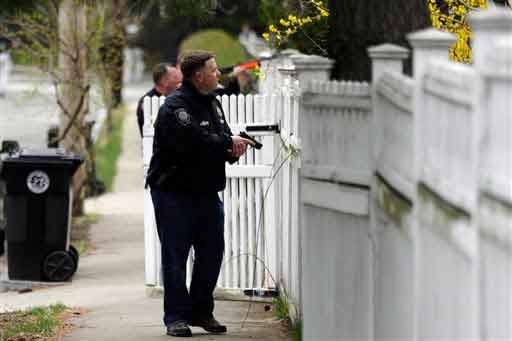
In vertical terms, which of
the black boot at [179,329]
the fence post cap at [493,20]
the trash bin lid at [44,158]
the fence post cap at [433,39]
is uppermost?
the fence post cap at [493,20]

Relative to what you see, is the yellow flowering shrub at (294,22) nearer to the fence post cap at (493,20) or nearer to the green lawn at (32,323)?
the green lawn at (32,323)

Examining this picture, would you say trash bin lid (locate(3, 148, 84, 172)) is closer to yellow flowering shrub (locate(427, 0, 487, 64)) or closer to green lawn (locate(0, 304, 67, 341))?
green lawn (locate(0, 304, 67, 341))

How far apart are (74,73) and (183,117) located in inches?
332

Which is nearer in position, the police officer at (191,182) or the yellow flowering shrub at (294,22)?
the police officer at (191,182)

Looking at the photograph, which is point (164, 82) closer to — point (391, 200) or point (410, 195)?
point (391, 200)

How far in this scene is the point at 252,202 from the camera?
9.01 metres

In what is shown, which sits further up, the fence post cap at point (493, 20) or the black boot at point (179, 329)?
the fence post cap at point (493, 20)

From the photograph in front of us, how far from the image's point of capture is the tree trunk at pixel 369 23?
7.07 meters

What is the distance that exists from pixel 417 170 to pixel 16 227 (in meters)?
7.16

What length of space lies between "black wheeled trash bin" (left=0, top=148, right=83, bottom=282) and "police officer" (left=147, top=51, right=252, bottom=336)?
320 cm

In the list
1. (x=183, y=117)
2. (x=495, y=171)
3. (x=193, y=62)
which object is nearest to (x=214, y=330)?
(x=183, y=117)

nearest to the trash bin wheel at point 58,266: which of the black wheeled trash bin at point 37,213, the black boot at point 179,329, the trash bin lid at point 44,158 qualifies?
the black wheeled trash bin at point 37,213

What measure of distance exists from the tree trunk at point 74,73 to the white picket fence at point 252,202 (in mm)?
6555

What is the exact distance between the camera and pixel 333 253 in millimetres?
5672
